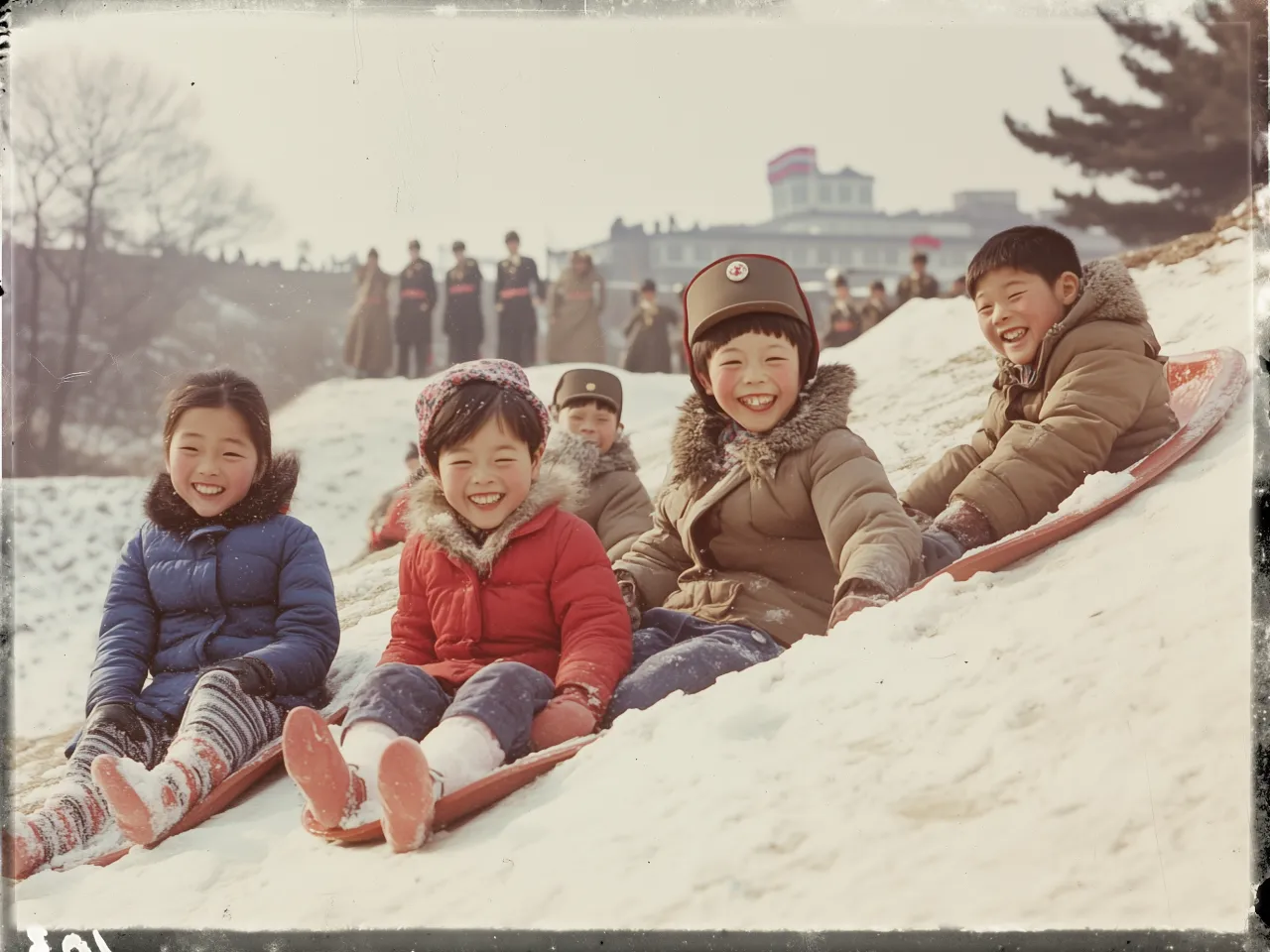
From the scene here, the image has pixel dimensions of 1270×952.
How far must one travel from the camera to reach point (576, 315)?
8.55m

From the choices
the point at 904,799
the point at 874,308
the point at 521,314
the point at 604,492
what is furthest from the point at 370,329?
the point at 904,799

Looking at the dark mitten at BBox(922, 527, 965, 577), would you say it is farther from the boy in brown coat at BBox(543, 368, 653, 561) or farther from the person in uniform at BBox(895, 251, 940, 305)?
the person in uniform at BBox(895, 251, 940, 305)

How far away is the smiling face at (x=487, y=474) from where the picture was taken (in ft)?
8.74

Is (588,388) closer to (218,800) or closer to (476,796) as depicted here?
(218,800)

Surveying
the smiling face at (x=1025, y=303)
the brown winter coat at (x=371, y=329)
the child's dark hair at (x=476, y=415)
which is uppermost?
the brown winter coat at (x=371, y=329)

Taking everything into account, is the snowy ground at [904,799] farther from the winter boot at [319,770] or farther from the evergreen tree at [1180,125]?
the evergreen tree at [1180,125]

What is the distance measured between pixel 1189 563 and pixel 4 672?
2662mm

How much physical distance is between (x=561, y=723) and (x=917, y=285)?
4.78m

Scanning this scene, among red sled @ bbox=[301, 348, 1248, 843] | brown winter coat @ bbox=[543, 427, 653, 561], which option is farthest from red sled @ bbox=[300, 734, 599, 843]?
brown winter coat @ bbox=[543, 427, 653, 561]

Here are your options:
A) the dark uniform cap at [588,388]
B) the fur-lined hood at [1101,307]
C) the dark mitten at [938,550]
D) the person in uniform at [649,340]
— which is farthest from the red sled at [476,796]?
the person in uniform at [649,340]

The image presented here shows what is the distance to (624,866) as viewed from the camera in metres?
2.05

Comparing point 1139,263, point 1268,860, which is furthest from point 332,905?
point 1139,263

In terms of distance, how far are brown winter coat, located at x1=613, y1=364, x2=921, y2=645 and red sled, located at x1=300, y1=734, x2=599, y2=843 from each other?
68 cm

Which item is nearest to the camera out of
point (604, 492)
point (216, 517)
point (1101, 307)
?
point (216, 517)
